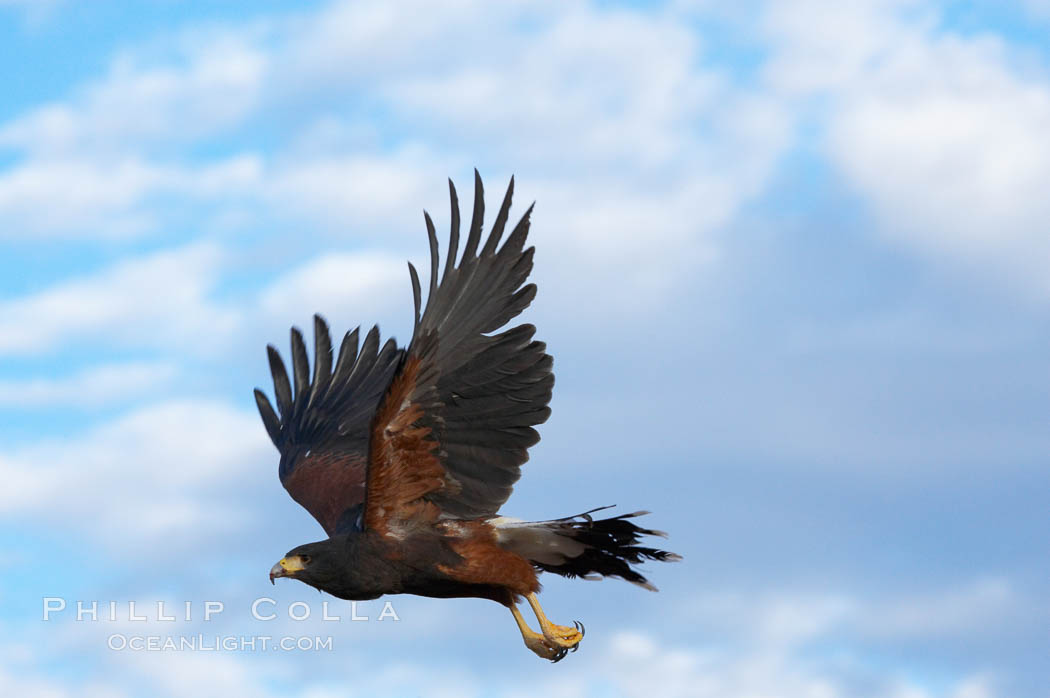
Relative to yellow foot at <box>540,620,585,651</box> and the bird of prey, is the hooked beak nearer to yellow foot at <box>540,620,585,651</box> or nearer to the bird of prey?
the bird of prey

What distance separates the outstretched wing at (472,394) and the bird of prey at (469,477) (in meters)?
0.01

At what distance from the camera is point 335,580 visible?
33.5ft

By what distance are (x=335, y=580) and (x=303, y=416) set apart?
10.3 feet

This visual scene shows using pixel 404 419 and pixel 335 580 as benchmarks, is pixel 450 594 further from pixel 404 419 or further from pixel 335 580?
pixel 404 419

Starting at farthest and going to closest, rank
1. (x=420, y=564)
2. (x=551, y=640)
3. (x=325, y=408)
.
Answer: (x=325, y=408) < (x=551, y=640) < (x=420, y=564)

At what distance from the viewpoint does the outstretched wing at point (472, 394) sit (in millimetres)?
10086

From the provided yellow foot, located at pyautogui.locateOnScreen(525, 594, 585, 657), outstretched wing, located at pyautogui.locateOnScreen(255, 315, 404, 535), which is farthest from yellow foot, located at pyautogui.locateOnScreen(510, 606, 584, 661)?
outstretched wing, located at pyautogui.locateOnScreen(255, 315, 404, 535)

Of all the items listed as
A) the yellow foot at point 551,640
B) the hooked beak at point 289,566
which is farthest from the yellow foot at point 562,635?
the hooked beak at point 289,566

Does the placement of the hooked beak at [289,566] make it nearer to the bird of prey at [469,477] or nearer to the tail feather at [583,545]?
→ the bird of prey at [469,477]

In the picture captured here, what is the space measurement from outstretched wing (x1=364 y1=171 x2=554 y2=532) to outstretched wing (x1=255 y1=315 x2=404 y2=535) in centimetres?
209

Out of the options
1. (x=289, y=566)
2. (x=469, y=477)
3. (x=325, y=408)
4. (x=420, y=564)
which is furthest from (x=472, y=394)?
(x=325, y=408)

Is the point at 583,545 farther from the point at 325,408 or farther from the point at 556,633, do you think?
the point at 325,408

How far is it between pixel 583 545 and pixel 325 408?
3.43m

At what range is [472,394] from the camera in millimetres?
10297
